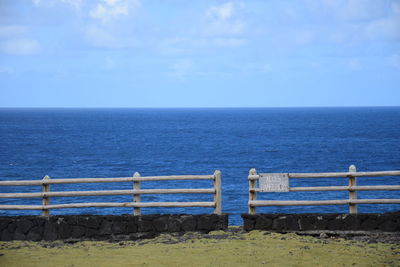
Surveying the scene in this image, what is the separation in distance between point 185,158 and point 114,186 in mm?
25370

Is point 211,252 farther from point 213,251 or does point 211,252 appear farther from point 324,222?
point 324,222

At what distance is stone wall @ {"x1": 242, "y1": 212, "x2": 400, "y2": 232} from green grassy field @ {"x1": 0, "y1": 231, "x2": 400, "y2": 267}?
35 cm

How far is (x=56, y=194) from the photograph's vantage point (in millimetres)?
15133

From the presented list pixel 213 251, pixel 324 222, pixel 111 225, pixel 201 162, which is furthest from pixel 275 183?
pixel 201 162

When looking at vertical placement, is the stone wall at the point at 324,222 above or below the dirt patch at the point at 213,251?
above

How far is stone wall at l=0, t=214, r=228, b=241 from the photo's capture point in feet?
49.3

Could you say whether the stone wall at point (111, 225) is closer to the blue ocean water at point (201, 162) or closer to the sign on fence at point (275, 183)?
the sign on fence at point (275, 183)

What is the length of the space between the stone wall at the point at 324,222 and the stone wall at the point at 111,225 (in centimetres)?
95

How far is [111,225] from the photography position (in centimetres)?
1502

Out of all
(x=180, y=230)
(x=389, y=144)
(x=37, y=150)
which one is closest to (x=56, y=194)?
(x=180, y=230)

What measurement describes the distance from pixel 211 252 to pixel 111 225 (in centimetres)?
319

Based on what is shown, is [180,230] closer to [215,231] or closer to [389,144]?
[215,231]

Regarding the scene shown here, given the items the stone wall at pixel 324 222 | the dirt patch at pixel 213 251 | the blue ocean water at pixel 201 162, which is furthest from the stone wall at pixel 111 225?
the blue ocean water at pixel 201 162

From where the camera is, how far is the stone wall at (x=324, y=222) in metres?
14.5
